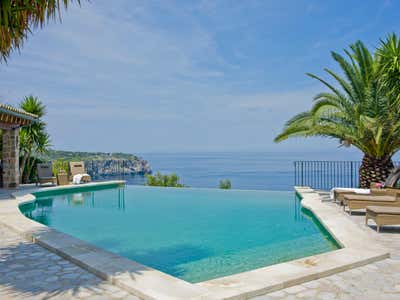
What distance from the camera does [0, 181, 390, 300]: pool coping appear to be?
3.59 m

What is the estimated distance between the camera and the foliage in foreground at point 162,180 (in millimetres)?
18578

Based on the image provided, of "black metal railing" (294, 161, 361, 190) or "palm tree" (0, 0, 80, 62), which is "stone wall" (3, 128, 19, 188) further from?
"black metal railing" (294, 161, 361, 190)

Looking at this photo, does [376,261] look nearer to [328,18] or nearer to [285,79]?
[328,18]

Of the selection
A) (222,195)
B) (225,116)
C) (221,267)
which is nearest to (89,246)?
(221,267)

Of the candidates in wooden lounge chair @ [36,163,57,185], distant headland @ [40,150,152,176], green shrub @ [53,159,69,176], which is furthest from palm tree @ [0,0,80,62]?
green shrub @ [53,159,69,176]

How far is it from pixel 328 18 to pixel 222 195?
9.06m

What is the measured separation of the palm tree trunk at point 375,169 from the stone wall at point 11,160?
13173mm

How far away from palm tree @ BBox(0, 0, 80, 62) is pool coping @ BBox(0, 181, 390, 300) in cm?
298

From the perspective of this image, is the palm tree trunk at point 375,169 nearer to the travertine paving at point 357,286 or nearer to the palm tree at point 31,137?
the travertine paving at point 357,286

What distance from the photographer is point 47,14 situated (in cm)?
456

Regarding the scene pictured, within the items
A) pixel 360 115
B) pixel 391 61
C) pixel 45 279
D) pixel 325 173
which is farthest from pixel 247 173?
pixel 45 279

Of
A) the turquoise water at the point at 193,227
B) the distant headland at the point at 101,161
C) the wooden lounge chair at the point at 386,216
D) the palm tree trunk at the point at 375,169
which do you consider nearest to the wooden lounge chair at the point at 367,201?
the turquoise water at the point at 193,227

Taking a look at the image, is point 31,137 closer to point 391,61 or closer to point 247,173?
point 391,61

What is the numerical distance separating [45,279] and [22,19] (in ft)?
11.0
